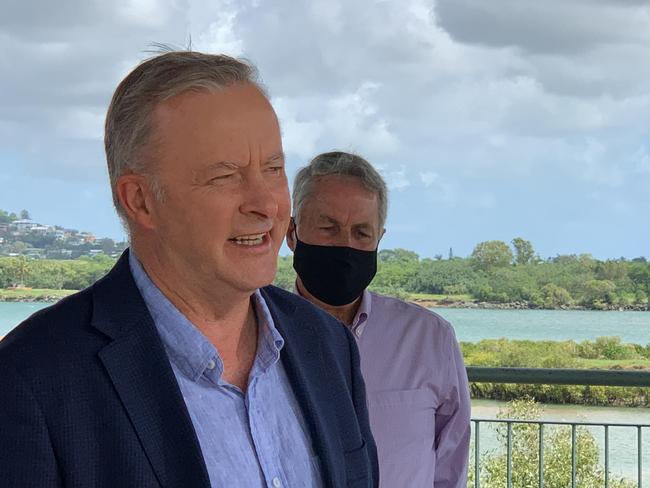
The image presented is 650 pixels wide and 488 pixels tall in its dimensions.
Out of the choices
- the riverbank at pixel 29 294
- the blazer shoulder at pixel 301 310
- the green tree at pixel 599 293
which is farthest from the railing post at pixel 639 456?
the green tree at pixel 599 293

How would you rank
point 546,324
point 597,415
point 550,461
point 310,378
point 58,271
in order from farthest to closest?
1. point 546,324
2. point 597,415
3. point 58,271
4. point 550,461
5. point 310,378

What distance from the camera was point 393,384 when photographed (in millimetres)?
2031

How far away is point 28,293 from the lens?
61.5ft

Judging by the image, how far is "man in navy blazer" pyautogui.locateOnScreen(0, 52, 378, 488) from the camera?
1153 mm

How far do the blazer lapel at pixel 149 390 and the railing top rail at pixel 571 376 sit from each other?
6.08 feet

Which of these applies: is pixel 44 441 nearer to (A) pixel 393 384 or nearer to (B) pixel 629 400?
(A) pixel 393 384

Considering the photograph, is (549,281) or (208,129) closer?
(208,129)

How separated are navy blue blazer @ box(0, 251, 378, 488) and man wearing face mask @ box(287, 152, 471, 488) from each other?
2.22ft

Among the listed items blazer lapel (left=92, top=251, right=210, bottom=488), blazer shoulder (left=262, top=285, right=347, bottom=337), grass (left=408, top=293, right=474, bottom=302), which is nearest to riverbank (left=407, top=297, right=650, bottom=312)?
grass (left=408, top=293, right=474, bottom=302)

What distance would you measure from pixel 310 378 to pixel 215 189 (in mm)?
314

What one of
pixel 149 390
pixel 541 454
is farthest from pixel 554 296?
pixel 149 390

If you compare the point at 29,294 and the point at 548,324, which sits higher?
the point at 29,294

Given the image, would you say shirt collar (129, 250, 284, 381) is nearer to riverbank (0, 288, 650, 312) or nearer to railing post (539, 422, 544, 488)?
railing post (539, 422, 544, 488)

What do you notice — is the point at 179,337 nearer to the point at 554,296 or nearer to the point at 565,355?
the point at 554,296
